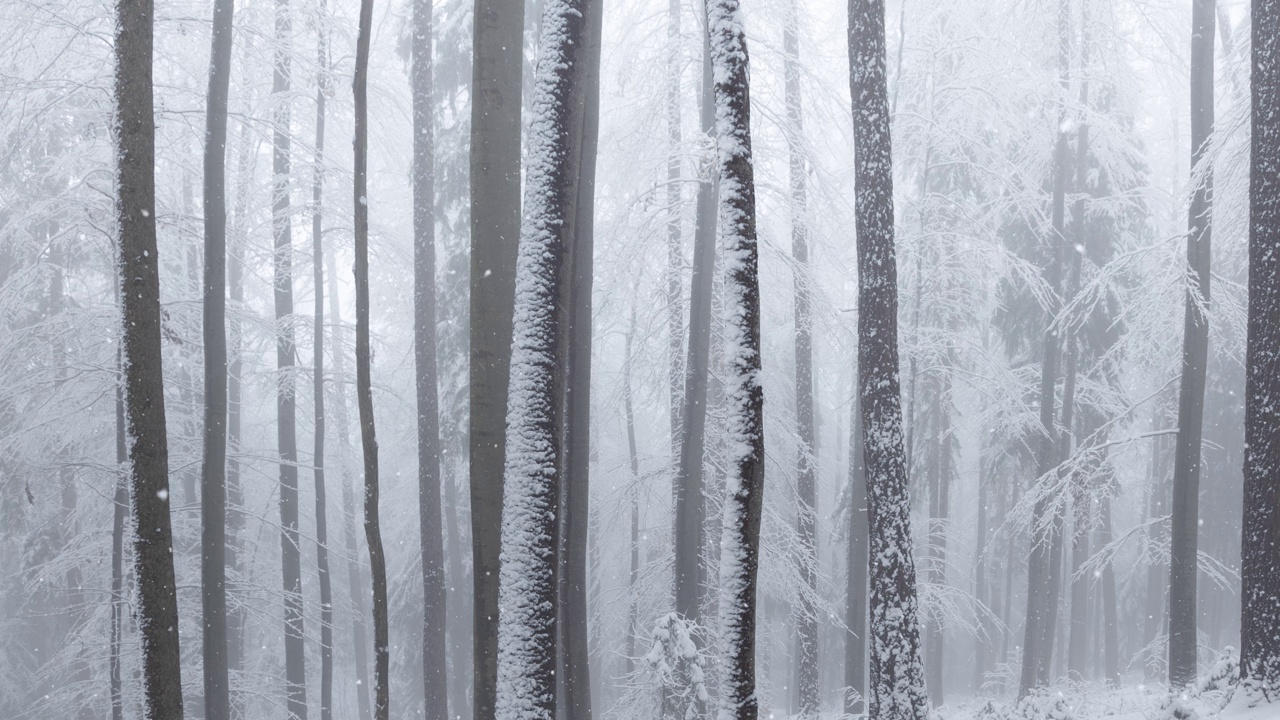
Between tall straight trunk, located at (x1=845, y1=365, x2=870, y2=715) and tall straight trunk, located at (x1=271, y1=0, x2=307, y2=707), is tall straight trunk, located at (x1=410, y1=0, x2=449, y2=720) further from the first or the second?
tall straight trunk, located at (x1=845, y1=365, x2=870, y2=715)

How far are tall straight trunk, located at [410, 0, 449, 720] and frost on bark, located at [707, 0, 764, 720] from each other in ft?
23.7

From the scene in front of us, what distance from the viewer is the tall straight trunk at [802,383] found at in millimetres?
12125

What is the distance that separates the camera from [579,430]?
9281mm

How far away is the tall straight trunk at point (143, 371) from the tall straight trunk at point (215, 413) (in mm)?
3284

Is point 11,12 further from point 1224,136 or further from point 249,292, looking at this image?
point 1224,136

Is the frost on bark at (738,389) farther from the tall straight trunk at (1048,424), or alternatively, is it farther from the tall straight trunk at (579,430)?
the tall straight trunk at (1048,424)

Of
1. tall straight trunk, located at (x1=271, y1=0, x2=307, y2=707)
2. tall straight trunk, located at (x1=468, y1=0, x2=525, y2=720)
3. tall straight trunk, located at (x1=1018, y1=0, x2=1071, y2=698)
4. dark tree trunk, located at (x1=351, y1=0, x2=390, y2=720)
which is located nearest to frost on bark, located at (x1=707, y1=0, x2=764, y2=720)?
tall straight trunk, located at (x1=468, y1=0, x2=525, y2=720)

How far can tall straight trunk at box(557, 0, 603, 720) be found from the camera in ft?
29.5

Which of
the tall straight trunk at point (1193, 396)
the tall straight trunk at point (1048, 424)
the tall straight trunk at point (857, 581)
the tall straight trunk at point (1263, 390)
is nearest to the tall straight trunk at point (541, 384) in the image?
the tall straight trunk at point (1263, 390)

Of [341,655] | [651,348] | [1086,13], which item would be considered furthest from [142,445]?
[341,655]

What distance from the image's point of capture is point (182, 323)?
43.0 ft

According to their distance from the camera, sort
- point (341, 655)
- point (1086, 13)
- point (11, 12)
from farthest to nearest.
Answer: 1. point (341, 655)
2. point (1086, 13)
3. point (11, 12)

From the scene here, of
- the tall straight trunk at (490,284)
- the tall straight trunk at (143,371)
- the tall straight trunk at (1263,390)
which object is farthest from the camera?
the tall straight trunk at (1263,390)

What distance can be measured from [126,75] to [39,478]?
11.8 meters
